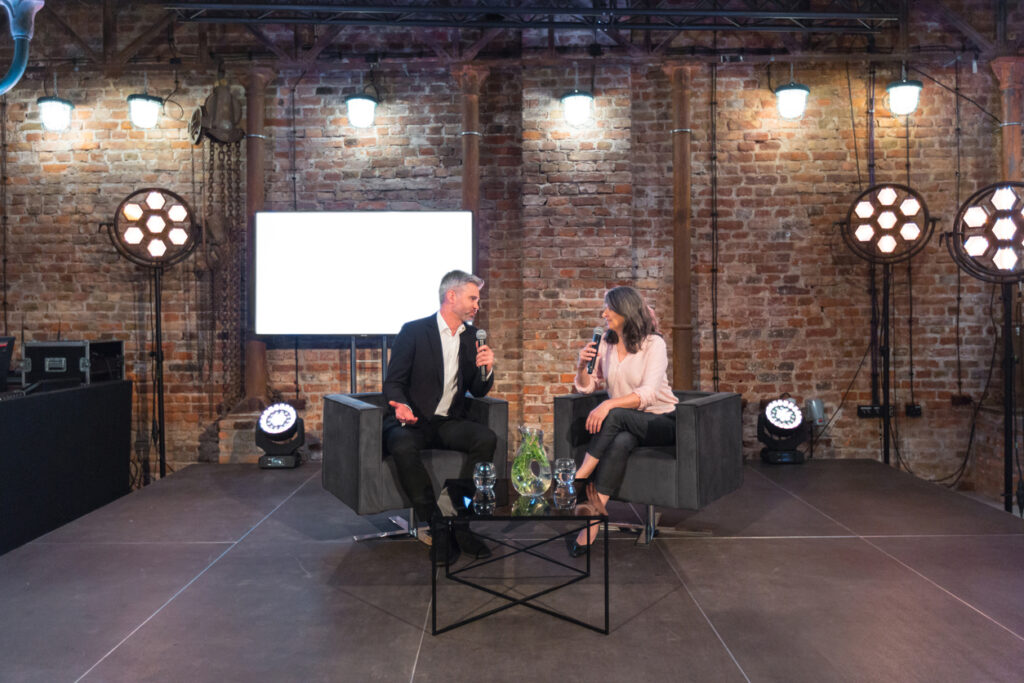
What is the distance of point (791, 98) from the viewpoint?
559 centimetres

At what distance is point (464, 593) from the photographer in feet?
9.90

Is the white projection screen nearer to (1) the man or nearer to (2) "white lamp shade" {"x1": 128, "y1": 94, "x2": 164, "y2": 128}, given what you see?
(2) "white lamp shade" {"x1": 128, "y1": 94, "x2": 164, "y2": 128}

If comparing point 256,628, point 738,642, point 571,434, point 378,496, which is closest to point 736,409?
point 571,434

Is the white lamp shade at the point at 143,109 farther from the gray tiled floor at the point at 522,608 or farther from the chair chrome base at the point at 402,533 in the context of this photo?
the chair chrome base at the point at 402,533

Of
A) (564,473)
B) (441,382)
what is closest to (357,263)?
(441,382)

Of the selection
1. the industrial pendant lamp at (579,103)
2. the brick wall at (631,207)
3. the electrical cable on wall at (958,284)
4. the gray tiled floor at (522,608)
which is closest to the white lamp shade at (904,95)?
the brick wall at (631,207)

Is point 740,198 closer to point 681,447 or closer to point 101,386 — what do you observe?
point 681,447

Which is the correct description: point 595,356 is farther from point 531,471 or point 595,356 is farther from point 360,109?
point 360,109

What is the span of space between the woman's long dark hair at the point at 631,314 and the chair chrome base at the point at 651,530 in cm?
81

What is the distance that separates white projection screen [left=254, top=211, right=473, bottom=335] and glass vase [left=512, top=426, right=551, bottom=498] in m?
2.67

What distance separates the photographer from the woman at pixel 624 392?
3.59m

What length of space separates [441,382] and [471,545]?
83 centimetres

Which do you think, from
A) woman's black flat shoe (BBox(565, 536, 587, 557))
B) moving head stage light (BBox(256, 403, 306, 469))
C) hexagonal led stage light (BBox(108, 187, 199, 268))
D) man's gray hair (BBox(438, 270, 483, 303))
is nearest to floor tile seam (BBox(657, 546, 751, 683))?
woman's black flat shoe (BBox(565, 536, 587, 557))

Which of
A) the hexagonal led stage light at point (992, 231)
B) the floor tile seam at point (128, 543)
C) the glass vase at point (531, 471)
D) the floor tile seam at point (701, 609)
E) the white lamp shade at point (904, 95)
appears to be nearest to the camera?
the floor tile seam at point (701, 609)
